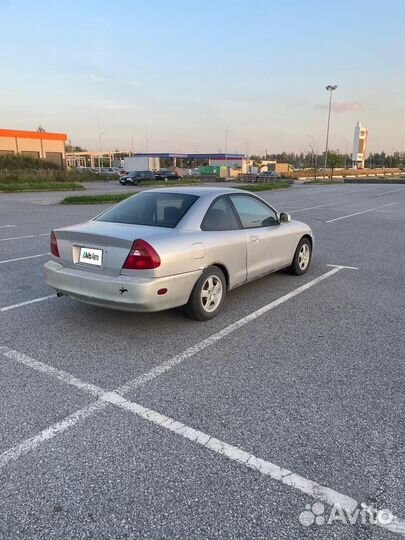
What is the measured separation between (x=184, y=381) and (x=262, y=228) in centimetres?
270

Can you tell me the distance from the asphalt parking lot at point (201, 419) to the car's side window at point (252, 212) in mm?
1016

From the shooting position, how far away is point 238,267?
16.4 feet

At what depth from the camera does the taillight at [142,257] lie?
395cm

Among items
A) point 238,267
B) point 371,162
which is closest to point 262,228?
point 238,267

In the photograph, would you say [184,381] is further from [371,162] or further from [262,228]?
[371,162]

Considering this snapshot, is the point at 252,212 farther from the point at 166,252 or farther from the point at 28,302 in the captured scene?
the point at 28,302

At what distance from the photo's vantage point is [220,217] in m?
4.88

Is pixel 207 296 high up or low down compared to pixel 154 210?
down

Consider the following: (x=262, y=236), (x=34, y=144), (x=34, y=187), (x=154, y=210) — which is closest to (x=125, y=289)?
(x=154, y=210)

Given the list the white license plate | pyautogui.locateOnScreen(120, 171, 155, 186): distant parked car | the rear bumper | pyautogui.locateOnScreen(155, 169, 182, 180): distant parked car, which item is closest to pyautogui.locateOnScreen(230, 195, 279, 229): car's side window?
the rear bumper

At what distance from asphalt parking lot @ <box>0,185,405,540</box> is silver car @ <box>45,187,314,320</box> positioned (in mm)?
403

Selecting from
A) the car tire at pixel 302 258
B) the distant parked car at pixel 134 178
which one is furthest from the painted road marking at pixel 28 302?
the distant parked car at pixel 134 178

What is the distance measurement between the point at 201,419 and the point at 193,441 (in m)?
0.24

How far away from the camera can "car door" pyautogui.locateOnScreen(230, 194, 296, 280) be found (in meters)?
5.24
